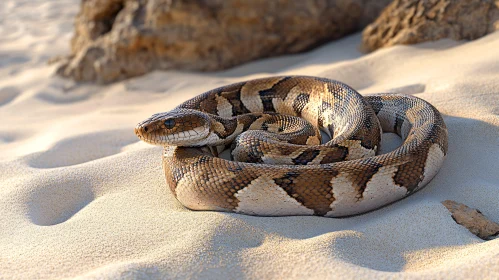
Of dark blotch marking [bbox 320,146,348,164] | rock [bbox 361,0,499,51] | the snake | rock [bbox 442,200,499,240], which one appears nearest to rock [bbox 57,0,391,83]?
rock [bbox 361,0,499,51]

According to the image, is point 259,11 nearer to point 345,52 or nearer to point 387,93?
point 345,52

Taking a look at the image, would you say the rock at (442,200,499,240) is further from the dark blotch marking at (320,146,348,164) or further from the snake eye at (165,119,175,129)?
the snake eye at (165,119,175,129)

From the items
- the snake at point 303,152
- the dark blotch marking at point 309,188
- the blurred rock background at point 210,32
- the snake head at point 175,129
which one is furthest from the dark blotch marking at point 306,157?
the blurred rock background at point 210,32

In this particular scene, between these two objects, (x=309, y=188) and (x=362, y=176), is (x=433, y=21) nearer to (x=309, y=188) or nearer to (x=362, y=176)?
(x=362, y=176)

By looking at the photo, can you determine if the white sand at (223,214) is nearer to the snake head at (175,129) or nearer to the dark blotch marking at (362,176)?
the dark blotch marking at (362,176)

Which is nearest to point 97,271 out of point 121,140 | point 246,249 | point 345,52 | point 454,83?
point 246,249
